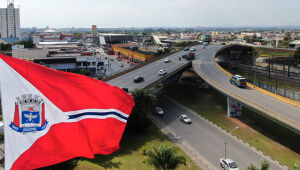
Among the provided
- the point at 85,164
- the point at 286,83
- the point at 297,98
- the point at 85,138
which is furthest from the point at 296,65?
the point at 85,138

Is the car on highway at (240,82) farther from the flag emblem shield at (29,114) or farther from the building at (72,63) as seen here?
the building at (72,63)

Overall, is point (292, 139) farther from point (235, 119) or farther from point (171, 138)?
point (171, 138)

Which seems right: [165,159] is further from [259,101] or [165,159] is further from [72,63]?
[72,63]

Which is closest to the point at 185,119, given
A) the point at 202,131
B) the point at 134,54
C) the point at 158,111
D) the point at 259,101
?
the point at 202,131

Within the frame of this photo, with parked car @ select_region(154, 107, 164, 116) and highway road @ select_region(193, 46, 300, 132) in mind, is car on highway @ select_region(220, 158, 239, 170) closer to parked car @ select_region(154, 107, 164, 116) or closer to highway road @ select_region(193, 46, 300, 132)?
highway road @ select_region(193, 46, 300, 132)

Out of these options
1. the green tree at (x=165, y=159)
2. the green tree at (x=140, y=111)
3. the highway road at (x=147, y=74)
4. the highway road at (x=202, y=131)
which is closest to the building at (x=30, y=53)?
the highway road at (x=147, y=74)

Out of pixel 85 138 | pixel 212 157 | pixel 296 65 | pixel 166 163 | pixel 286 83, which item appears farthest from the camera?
pixel 296 65
